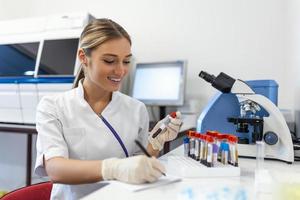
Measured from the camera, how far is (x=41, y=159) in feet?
3.18

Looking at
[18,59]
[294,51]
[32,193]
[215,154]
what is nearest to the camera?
[215,154]

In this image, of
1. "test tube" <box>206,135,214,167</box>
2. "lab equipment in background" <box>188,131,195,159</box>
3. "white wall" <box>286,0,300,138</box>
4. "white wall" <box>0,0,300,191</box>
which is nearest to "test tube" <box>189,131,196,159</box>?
"lab equipment in background" <box>188,131,195,159</box>

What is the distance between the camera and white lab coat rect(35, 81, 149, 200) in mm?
1004

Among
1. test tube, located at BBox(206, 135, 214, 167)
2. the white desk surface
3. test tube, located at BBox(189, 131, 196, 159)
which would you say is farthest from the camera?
test tube, located at BBox(189, 131, 196, 159)

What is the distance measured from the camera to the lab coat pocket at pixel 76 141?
1053mm

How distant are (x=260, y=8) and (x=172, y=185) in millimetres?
1767

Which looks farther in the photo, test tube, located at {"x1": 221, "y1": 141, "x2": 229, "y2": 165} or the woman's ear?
the woman's ear

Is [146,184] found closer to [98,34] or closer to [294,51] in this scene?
[98,34]

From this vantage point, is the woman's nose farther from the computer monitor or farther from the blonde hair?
the computer monitor

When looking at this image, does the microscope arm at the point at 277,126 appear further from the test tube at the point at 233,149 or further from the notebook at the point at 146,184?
the notebook at the point at 146,184

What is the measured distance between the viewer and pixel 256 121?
1.07 meters

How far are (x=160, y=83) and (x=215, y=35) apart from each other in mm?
562

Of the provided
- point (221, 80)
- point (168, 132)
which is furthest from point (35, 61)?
point (221, 80)

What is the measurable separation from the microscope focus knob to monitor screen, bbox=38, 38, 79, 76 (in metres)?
1.40
